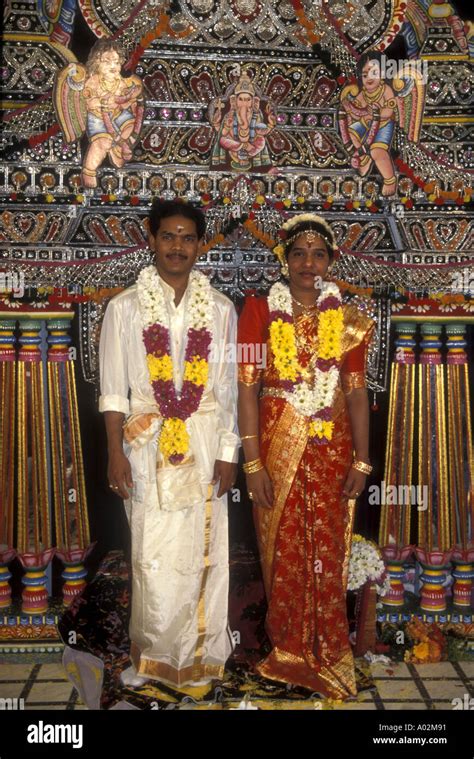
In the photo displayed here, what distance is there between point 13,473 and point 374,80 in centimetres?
285

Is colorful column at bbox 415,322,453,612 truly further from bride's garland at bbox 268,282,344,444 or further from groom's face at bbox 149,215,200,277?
groom's face at bbox 149,215,200,277

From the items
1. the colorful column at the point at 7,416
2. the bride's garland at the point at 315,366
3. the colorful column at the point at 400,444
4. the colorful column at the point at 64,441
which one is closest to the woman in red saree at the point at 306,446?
the bride's garland at the point at 315,366

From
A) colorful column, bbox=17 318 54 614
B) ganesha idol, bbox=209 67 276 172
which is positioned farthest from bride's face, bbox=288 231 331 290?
colorful column, bbox=17 318 54 614

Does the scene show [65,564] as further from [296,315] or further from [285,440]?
[296,315]

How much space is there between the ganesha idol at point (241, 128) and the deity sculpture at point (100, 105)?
418 mm

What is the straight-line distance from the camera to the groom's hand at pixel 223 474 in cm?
397

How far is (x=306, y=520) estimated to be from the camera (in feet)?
13.3

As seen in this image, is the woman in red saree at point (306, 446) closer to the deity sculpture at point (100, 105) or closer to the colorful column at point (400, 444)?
the colorful column at point (400, 444)

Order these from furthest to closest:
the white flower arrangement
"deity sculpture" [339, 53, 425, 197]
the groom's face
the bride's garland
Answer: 1. "deity sculpture" [339, 53, 425, 197]
2. the white flower arrangement
3. the bride's garland
4. the groom's face

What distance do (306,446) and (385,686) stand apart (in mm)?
1285

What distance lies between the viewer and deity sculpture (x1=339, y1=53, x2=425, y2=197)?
4.47 metres

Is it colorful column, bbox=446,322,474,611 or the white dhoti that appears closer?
the white dhoti

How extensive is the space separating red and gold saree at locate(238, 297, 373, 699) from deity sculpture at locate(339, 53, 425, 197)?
3.09 ft
